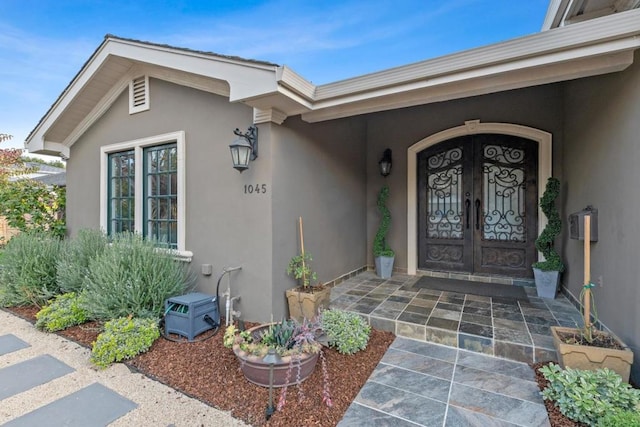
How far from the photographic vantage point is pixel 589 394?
1.94 meters

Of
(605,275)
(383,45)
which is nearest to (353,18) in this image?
(383,45)

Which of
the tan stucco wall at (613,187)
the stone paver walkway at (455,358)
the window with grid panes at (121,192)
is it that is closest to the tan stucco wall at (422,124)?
the tan stucco wall at (613,187)

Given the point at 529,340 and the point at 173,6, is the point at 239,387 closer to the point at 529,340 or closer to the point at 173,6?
the point at 529,340

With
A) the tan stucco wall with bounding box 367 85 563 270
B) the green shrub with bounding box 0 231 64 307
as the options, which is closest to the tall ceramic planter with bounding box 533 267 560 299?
the tan stucco wall with bounding box 367 85 563 270

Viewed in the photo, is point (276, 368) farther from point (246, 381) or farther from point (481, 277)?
point (481, 277)

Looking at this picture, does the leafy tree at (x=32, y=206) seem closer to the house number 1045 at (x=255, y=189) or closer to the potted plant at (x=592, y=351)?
the house number 1045 at (x=255, y=189)

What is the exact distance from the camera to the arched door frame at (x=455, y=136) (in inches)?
177

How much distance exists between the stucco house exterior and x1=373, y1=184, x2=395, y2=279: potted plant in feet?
0.98

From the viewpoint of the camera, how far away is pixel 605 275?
9.18 ft

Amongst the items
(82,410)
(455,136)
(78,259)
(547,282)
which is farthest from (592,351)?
(78,259)

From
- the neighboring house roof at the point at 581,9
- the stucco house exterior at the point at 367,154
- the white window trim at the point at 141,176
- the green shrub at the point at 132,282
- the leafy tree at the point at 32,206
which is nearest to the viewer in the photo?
the stucco house exterior at the point at 367,154

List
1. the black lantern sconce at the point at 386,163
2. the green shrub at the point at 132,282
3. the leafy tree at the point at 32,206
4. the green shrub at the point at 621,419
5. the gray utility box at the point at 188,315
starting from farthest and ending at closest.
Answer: the leafy tree at the point at 32,206 → the black lantern sconce at the point at 386,163 → the green shrub at the point at 132,282 → the gray utility box at the point at 188,315 → the green shrub at the point at 621,419

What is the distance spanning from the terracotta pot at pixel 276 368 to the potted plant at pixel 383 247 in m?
2.96

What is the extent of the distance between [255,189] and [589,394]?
3274 mm
